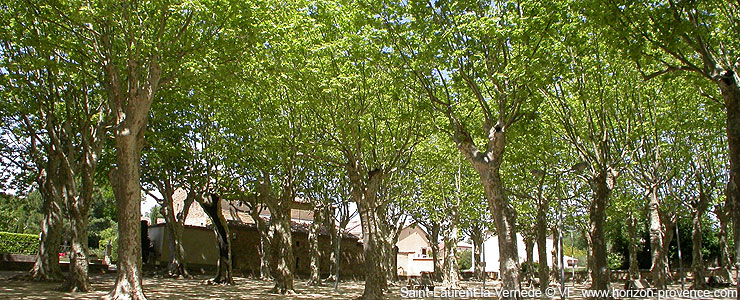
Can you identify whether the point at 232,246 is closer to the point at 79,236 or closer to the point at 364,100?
the point at 79,236

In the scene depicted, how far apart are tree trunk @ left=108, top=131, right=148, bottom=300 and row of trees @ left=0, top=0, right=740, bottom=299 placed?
44 millimetres

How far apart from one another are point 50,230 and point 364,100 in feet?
41.8

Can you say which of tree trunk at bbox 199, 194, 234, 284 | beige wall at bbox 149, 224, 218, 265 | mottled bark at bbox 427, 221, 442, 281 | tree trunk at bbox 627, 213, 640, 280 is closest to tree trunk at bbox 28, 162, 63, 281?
tree trunk at bbox 199, 194, 234, 284

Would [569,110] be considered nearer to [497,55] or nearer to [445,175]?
[497,55]

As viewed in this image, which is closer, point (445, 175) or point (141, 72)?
point (141, 72)

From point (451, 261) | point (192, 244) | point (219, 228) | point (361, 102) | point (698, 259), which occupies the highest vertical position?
point (361, 102)

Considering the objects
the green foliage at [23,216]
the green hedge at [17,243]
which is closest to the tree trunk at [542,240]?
the green hedge at [17,243]

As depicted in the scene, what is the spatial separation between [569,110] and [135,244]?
1316 cm

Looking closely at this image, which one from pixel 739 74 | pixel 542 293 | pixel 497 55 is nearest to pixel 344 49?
pixel 497 55

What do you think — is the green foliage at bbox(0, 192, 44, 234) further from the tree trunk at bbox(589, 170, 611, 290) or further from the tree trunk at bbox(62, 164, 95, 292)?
the tree trunk at bbox(589, 170, 611, 290)

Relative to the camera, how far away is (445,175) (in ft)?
96.2

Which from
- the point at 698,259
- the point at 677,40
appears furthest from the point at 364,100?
the point at 698,259

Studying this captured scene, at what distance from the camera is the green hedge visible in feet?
124

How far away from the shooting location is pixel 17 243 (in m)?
38.8
